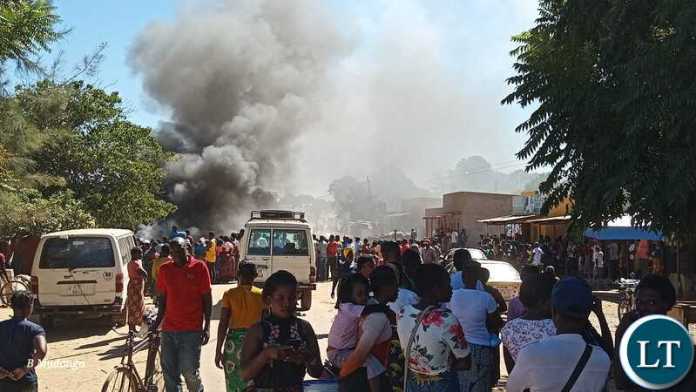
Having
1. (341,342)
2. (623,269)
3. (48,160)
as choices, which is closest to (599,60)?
(341,342)

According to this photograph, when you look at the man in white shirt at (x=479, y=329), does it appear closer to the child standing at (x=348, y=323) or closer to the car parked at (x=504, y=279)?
the child standing at (x=348, y=323)

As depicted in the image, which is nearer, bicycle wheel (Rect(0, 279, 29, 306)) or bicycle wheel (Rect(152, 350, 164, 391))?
bicycle wheel (Rect(152, 350, 164, 391))

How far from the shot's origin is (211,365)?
855 cm

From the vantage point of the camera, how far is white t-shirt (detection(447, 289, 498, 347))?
15.5 feet

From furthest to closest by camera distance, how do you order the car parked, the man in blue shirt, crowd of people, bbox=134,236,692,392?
1. the car parked
2. the man in blue shirt
3. crowd of people, bbox=134,236,692,392

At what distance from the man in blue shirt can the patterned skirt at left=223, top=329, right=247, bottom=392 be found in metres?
1.23

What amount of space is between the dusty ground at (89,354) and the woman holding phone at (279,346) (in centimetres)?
399

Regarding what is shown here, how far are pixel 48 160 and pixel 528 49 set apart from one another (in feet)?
56.6

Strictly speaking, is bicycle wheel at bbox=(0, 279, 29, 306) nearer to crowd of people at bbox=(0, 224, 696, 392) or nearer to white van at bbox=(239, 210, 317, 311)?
white van at bbox=(239, 210, 317, 311)

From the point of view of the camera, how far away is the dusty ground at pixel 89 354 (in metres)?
7.65

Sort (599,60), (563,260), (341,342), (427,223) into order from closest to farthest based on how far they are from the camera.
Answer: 1. (341,342)
2. (599,60)
3. (563,260)
4. (427,223)

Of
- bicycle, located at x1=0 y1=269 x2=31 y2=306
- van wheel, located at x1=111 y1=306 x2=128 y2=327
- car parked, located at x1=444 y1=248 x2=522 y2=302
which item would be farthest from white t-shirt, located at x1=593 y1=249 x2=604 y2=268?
bicycle, located at x1=0 y1=269 x2=31 y2=306

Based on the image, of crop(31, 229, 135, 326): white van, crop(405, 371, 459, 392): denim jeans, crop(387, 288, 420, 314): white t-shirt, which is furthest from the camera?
crop(31, 229, 135, 326): white van

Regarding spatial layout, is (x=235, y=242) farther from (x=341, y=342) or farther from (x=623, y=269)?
(x=341, y=342)
